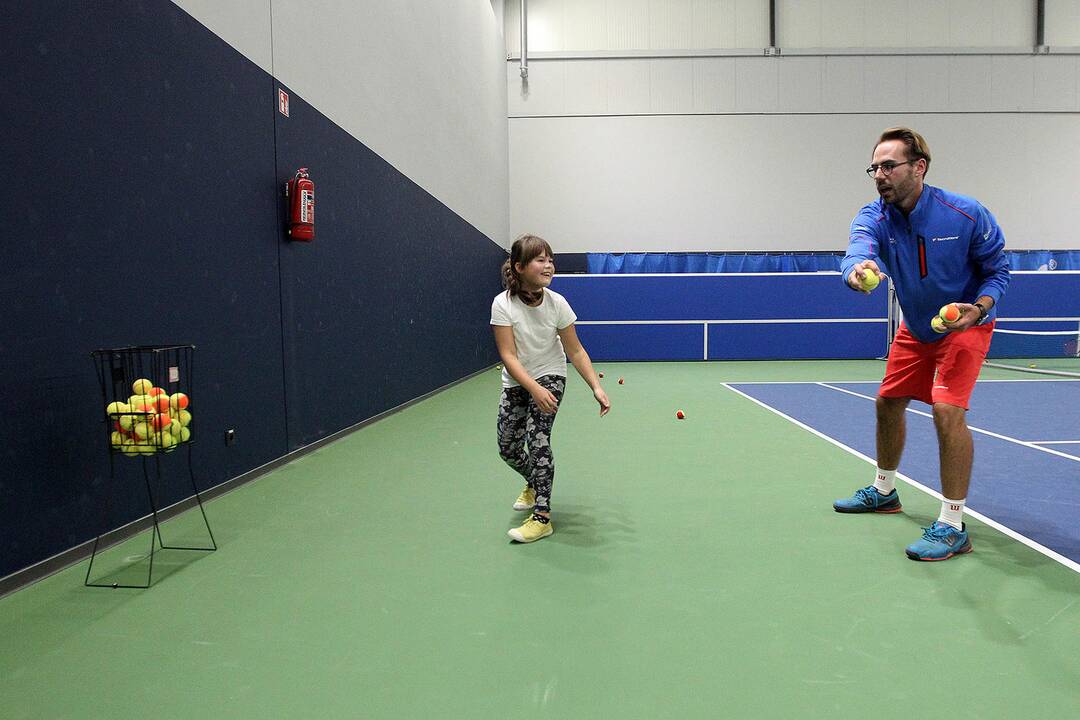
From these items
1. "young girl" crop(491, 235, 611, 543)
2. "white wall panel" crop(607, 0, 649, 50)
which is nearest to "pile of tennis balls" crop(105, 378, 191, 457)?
"young girl" crop(491, 235, 611, 543)

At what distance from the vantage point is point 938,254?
2.88m

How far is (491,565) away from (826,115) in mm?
14805

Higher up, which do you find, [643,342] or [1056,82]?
[1056,82]

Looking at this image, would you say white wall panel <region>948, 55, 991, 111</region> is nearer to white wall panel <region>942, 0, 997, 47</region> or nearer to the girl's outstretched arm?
white wall panel <region>942, 0, 997, 47</region>

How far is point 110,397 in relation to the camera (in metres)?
2.91

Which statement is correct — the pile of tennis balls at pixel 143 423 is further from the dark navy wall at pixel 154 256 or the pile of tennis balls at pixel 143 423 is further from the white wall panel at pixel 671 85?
the white wall panel at pixel 671 85

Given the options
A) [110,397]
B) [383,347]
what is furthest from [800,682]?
[383,347]

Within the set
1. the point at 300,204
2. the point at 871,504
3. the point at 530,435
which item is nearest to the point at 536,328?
the point at 530,435

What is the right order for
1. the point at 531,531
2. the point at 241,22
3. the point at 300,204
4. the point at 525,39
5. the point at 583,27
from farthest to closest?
the point at 583,27 < the point at 525,39 < the point at 300,204 < the point at 241,22 < the point at 531,531

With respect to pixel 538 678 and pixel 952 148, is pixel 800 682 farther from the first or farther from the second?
pixel 952 148

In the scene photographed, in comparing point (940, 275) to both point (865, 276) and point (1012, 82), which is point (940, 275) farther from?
point (1012, 82)

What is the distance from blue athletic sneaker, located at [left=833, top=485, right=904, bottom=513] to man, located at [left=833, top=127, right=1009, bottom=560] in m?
0.44

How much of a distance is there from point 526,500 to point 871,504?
1667 mm

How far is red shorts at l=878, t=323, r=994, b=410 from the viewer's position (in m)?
2.82
